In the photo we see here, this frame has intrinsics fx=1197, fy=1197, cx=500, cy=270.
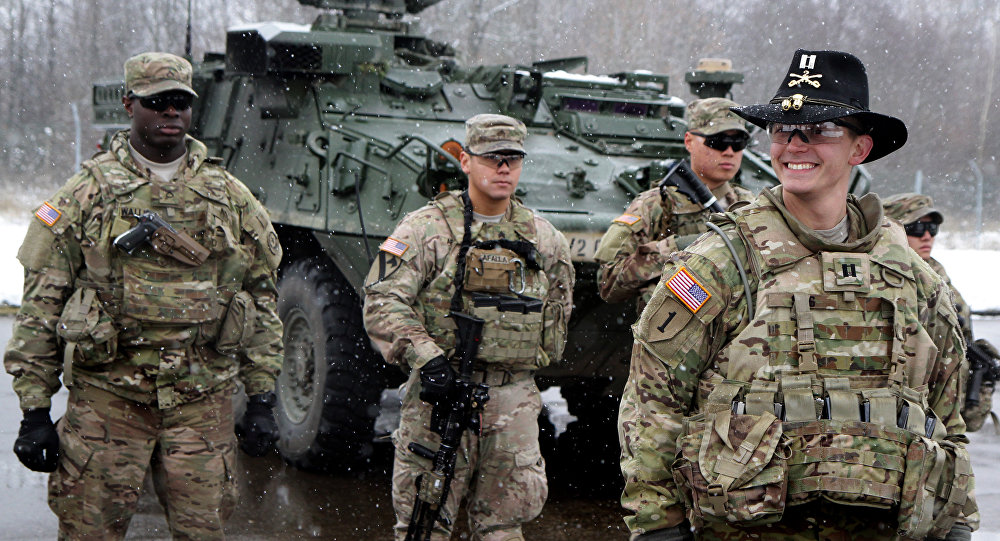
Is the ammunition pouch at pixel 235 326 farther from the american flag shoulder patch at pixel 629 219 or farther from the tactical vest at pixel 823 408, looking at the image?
the tactical vest at pixel 823 408

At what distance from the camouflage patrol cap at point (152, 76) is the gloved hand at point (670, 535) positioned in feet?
7.81

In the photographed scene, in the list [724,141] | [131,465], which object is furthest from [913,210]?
[131,465]

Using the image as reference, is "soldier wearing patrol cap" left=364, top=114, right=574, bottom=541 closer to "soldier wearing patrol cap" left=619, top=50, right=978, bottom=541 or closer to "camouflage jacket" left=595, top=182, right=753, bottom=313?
"camouflage jacket" left=595, top=182, right=753, bottom=313

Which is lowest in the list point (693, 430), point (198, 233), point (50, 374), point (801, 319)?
point (50, 374)

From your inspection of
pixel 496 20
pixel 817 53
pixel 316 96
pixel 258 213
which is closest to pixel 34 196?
pixel 496 20

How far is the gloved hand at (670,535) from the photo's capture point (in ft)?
8.02

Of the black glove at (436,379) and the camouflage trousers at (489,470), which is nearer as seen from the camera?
the black glove at (436,379)

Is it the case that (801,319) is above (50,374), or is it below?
above

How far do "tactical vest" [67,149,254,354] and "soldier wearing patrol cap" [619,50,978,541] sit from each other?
6.12 feet

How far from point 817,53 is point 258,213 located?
2.24 m

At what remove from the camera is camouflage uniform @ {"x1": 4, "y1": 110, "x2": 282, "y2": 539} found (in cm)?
383

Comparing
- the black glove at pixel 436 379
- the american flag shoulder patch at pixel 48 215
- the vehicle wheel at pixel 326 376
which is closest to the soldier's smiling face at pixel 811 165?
the black glove at pixel 436 379

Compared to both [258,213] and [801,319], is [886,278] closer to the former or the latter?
[801,319]

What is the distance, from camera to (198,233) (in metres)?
4.01
